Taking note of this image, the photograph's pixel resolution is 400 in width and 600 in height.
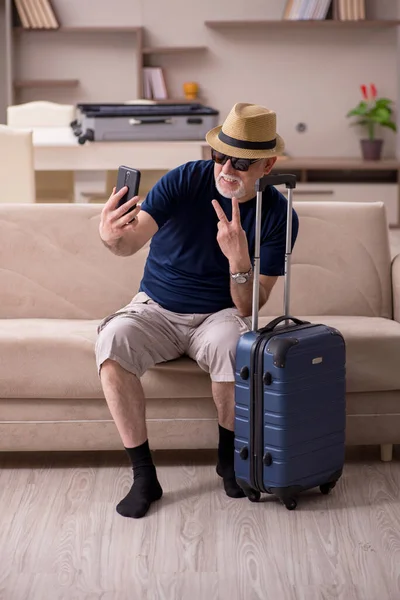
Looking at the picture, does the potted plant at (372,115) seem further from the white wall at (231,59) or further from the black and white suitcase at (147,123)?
the black and white suitcase at (147,123)

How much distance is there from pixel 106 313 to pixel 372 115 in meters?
4.86

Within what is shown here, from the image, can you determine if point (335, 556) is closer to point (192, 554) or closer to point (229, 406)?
point (192, 554)

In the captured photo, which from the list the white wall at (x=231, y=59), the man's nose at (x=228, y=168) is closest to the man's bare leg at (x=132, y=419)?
the man's nose at (x=228, y=168)

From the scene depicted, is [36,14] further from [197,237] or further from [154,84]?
[197,237]

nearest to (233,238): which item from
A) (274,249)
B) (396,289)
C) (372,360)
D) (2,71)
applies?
(274,249)

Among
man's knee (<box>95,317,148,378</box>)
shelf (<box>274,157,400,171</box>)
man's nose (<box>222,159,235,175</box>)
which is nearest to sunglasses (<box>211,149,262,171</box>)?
man's nose (<box>222,159,235,175</box>)

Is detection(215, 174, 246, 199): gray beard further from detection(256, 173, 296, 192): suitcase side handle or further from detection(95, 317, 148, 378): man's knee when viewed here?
detection(95, 317, 148, 378): man's knee

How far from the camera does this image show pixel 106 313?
3012mm

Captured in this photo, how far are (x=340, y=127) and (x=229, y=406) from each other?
17.8 ft

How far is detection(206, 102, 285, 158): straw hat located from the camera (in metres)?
2.53

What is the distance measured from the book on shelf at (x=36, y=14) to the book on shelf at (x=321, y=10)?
1787 millimetres

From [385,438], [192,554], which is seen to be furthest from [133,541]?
[385,438]

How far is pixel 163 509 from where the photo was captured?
245 cm

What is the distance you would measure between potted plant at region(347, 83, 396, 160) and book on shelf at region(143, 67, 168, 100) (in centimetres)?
147
